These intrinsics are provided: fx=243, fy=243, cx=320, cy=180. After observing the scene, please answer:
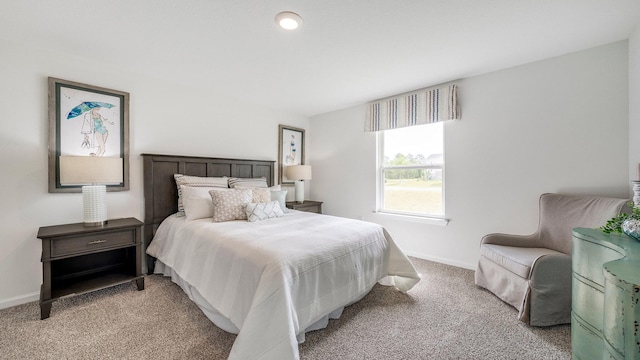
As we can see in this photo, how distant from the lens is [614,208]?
196 cm

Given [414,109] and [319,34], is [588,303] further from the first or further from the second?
[414,109]

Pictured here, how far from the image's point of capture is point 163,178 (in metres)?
2.96

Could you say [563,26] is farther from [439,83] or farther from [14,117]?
[14,117]

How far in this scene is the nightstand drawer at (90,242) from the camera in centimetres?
203

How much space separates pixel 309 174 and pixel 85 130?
2870 millimetres

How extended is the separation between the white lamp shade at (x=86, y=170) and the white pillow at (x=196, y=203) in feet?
2.11

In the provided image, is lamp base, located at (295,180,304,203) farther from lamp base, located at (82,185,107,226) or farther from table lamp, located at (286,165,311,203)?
lamp base, located at (82,185,107,226)

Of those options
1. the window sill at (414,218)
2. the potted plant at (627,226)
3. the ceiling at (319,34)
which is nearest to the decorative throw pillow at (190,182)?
the ceiling at (319,34)

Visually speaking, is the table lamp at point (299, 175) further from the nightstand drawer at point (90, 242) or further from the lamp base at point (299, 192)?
the nightstand drawer at point (90, 242)

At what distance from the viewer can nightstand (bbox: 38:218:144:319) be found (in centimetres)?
198

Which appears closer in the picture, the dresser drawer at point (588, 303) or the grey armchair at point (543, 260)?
the dresser drawer at point (588, 303)

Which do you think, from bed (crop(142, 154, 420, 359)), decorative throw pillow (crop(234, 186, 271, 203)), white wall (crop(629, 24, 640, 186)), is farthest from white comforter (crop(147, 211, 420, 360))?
white wall (crop(629, 24, 640, 186))

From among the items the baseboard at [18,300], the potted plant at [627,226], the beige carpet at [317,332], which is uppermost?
the potted plant at [627,226]

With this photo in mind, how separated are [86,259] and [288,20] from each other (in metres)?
3.01
